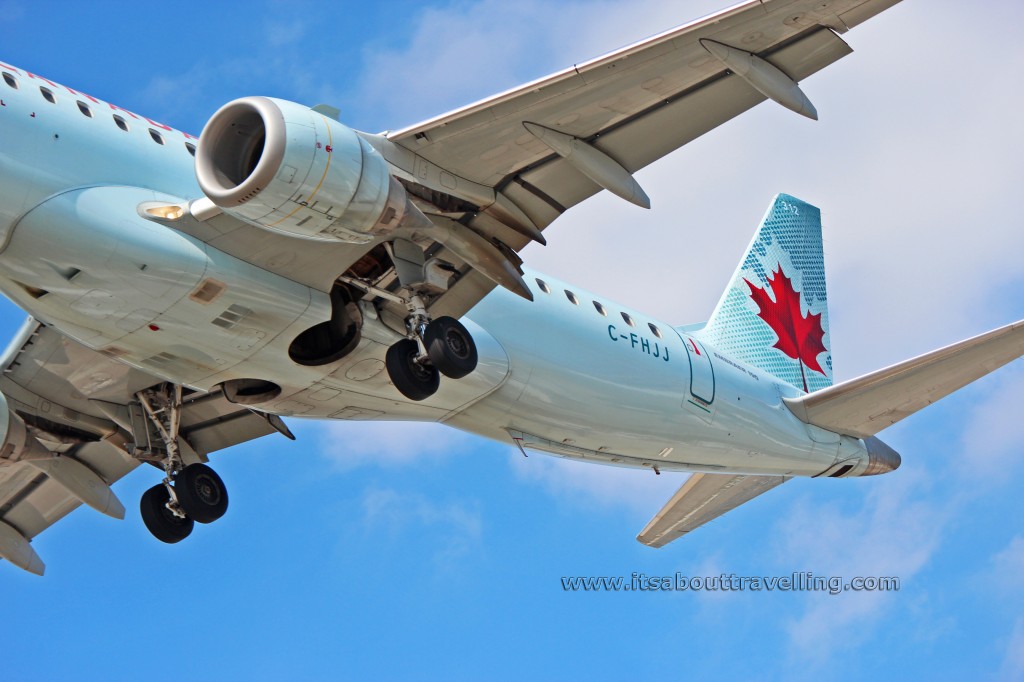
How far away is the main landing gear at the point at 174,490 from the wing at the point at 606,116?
6.00 meters

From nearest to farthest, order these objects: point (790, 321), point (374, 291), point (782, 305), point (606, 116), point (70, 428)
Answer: point (606, 116) < point (374, 291) < point (70, 428) < point (790, 321) < point (782, 305)

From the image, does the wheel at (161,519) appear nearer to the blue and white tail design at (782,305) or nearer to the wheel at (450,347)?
the wheel at (450,347)

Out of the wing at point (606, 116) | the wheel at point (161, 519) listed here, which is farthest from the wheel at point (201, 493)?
the wing at point (606, 116)

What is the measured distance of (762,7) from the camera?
692 inches

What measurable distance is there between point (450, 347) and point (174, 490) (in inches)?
224

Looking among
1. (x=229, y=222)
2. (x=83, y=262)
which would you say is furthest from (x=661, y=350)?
(x=83, y=262)

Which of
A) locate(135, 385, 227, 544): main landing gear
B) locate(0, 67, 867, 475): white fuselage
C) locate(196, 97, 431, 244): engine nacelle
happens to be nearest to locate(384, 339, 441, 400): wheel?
locate(0, 67, 867, 475): white fuselage

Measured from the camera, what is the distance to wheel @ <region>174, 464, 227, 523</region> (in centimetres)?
2245

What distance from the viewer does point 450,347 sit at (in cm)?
1983

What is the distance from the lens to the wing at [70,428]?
21984mm

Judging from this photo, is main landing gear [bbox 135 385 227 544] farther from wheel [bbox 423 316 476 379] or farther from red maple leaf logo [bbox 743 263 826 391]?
red maple leaf logo [bbox 743 263 826 391]

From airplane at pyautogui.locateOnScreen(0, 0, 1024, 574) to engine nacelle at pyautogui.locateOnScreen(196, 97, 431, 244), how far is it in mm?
32

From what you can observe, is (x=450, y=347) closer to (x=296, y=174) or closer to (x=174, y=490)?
(x=296, y=174)

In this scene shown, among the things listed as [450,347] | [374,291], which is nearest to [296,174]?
[374,291]
